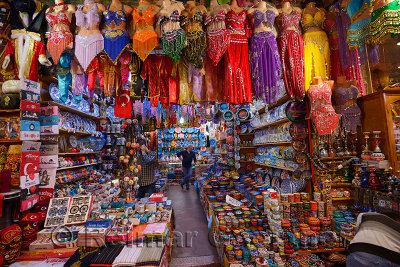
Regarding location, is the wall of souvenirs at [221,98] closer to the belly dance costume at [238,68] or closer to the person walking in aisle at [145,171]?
the belly dance costume at [238,68]

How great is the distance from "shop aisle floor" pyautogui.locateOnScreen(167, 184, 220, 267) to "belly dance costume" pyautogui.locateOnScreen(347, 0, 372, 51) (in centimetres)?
304

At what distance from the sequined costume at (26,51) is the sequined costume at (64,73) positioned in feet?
0.63

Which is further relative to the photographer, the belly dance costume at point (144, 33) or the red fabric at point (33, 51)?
the red fabric at point (33, 51)

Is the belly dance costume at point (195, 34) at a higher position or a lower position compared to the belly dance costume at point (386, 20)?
higher

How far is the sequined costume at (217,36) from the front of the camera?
194cm

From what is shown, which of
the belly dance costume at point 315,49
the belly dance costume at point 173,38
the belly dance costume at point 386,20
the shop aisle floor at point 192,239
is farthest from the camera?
the shop aisle floor at point 192,239

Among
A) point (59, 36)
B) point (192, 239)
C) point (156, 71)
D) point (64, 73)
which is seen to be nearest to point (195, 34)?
point (156, 71)

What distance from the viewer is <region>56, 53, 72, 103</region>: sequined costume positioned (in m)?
2.25

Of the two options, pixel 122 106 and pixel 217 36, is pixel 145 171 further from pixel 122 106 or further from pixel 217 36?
pixel 217 36

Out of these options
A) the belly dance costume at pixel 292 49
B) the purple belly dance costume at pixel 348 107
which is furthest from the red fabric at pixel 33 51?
the purple belly dance costume at pixel 348 107

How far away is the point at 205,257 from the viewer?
2.95 metres

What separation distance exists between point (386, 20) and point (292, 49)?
769 millimetres

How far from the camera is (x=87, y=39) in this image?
79.5 inches

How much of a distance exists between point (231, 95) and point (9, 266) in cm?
254
